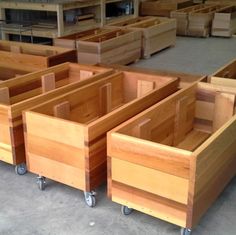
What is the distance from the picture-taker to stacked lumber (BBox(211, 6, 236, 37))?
6.79 metres

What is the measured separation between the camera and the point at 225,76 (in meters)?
3.10

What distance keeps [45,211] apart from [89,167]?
0.36m

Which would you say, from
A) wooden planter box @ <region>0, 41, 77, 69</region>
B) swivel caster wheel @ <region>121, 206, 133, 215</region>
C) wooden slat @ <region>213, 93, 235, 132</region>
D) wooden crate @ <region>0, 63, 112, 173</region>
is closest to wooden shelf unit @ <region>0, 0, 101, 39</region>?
wooden planter box @ <region>0, 41, 77, 69</region>

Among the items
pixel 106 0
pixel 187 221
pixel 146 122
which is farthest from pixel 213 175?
pixel 106 0

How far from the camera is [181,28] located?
277 inches

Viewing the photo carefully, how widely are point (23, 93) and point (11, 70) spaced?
0.73 meters

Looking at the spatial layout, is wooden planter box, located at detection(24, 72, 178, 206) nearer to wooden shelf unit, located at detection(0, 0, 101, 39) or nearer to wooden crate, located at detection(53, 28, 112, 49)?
wooden crate, located at detection(53, 28, 112, 49)

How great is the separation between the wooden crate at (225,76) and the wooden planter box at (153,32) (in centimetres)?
202

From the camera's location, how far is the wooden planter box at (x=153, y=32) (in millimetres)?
5176

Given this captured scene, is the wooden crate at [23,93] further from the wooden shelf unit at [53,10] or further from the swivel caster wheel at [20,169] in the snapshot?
the wooden shelf unit at [53,10]

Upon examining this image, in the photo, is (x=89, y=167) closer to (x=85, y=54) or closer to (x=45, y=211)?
(x=45, y=211)

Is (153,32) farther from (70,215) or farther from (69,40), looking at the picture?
(70,215)

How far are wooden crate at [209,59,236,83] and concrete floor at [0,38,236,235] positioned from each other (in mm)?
739

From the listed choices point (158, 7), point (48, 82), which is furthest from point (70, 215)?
point (158, 7)
